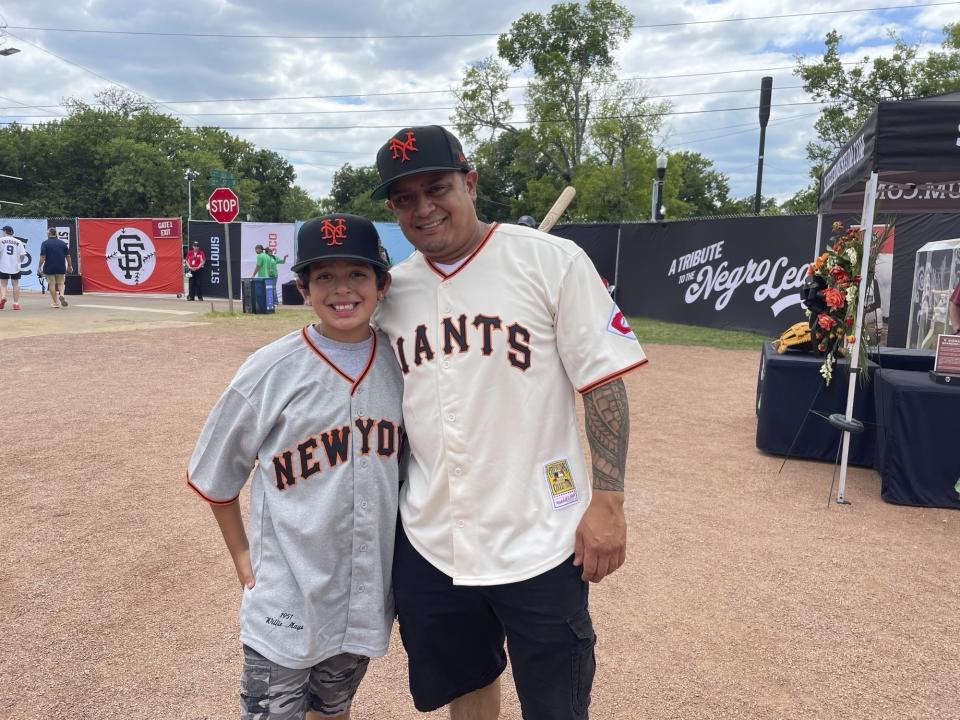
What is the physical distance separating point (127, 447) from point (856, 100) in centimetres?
2627

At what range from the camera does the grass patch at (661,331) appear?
1273cm

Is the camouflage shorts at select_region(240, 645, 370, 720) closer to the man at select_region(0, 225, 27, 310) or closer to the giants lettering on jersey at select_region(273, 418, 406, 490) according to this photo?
the giants lettering on jersey at select_region(273, 418, 406, 490)

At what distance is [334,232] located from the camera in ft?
5.82

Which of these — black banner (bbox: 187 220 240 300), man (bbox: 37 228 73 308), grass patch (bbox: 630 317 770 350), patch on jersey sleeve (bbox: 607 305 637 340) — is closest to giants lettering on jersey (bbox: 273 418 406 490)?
patch on jersey sleeve (bbox: 607 305 637 340)

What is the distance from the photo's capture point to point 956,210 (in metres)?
7.29

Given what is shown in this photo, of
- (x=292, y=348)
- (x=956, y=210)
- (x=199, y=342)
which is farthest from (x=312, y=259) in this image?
(x=199, y=342)

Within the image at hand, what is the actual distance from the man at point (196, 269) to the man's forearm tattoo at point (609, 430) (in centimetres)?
2019

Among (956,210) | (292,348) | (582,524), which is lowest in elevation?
(582,524)

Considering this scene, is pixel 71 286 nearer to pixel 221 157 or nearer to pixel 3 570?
pixel 3 570

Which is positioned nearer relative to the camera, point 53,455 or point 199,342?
point 53,455

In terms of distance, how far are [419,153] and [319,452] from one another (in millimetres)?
829

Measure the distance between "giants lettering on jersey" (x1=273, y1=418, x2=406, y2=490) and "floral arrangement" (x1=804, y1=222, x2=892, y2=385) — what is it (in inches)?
171

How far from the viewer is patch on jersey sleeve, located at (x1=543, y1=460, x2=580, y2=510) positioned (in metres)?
1.73

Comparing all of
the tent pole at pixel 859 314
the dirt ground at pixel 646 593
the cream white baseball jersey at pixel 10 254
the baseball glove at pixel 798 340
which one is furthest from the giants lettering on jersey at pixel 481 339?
the cream white baseball jersey at pixel 10 254
